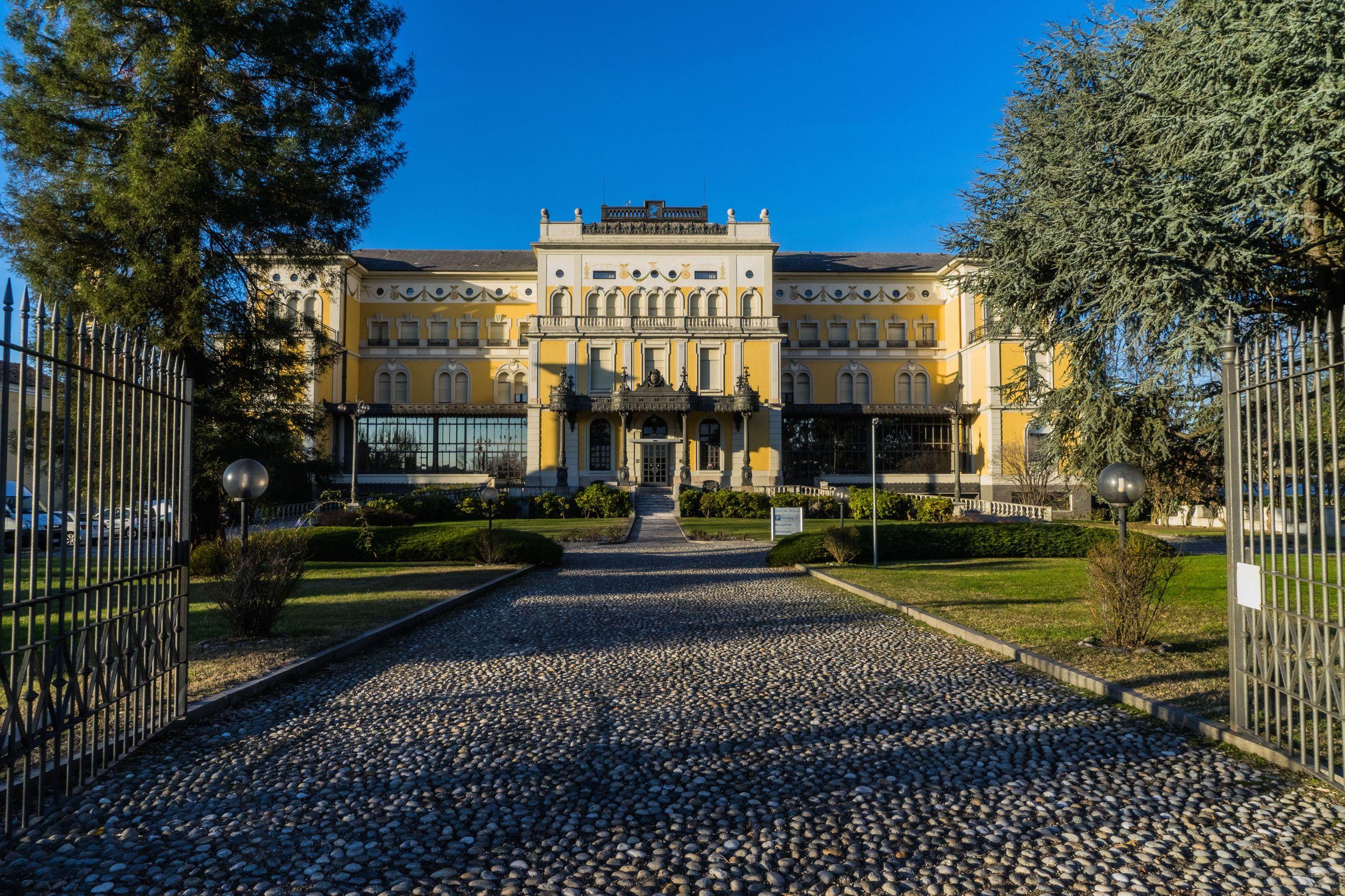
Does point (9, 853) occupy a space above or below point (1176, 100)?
below

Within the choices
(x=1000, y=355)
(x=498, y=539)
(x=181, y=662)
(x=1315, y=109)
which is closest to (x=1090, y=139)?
(x=1315, y=109)

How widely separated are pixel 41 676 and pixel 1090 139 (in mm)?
9821

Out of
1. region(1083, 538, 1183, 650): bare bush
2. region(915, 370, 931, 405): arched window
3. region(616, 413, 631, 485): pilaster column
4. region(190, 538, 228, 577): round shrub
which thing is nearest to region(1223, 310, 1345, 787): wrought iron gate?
region(1083, 538, 1183, 650): bare bush

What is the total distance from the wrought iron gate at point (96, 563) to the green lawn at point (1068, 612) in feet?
20.7

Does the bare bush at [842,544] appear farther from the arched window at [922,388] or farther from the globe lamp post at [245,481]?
the arched window at [922,388]

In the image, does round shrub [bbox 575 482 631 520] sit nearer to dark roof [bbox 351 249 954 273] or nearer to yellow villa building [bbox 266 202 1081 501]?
yellow villa building [bbox 266 202 1081 501]

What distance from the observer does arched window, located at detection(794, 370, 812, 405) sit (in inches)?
1829

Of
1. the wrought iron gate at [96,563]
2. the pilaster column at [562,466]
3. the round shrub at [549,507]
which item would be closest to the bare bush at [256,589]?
the wrought iron gate at [96,563]

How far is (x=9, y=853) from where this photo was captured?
10.2ft

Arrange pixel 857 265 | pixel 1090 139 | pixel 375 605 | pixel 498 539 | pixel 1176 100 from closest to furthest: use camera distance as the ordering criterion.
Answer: pixel 1176 100 → pixel 1090 139 → pixel 375 605 → pixel 498 539 → pixel 857 265

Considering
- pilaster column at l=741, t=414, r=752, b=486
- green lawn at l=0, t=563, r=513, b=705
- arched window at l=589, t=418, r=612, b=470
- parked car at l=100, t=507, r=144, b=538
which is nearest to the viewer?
parked car at l=100, t=507, r=144, b=538

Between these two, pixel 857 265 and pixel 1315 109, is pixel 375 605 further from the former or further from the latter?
pixel 857 265

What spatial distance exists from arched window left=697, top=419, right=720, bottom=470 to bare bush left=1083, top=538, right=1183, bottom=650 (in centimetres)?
3399

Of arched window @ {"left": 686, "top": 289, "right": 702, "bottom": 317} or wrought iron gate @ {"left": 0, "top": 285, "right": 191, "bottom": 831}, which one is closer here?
wrought iron gate @ {"left": 0, "top": 285, "right": 191, "bottom": 831}
